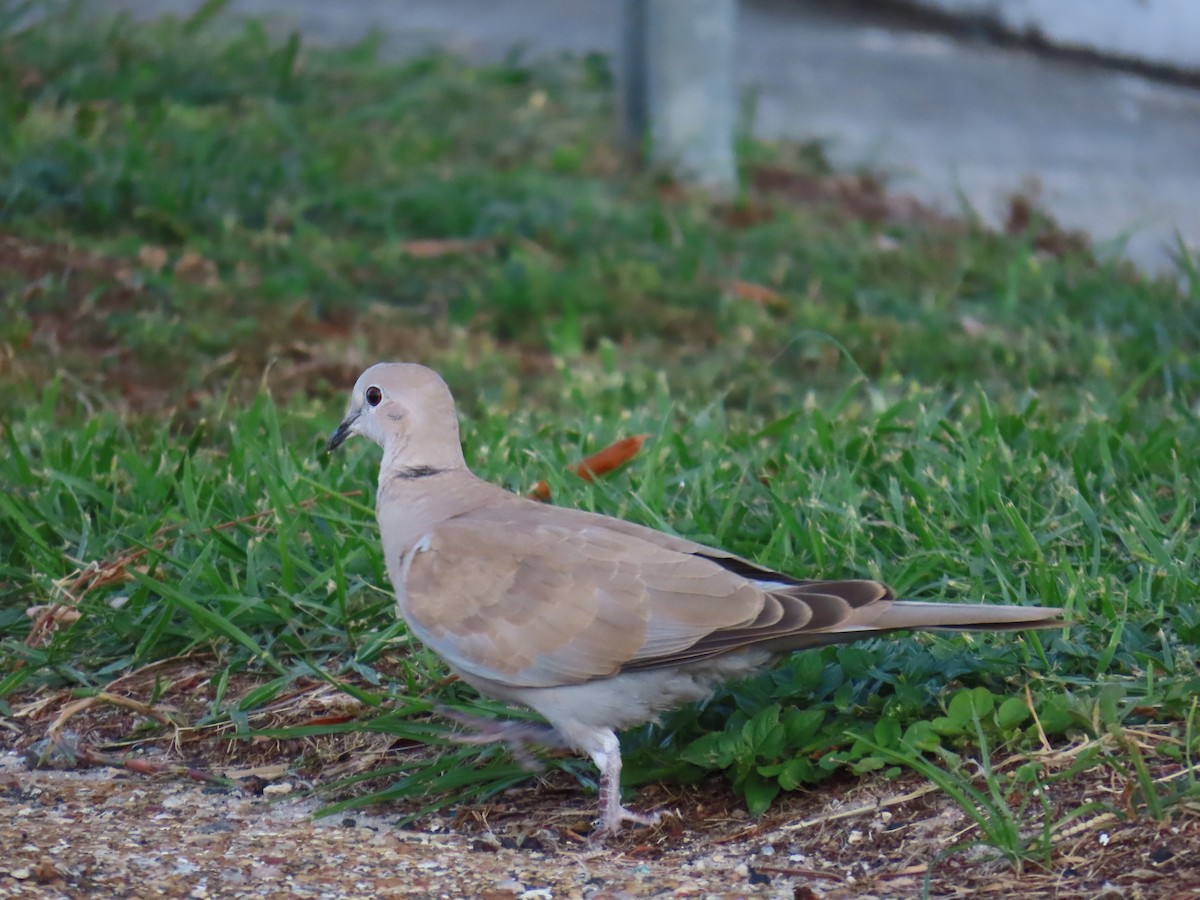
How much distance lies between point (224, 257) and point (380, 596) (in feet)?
8.80

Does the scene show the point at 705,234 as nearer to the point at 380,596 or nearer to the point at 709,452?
the point at 709,452

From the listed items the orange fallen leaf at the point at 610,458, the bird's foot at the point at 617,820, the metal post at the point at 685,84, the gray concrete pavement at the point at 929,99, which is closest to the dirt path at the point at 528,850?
the bird's foot at the point at 617,820

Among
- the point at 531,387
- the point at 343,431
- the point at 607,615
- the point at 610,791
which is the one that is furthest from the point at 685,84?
the point at 610,791

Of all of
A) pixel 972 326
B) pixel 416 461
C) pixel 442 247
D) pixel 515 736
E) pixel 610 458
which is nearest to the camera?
pixel 515 736

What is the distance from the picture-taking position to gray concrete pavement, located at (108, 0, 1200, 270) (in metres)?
7.79

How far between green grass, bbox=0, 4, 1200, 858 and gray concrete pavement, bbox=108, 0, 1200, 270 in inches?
19.6

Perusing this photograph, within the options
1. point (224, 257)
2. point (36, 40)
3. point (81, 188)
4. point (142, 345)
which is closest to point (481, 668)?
point (142, 345)

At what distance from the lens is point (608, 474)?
436 cm

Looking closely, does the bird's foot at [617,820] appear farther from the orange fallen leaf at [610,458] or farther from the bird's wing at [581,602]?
the orange fallen leaf at [610,458]

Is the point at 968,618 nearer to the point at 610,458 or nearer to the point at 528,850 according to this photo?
the point at 528,850

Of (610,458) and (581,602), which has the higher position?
(581,602)

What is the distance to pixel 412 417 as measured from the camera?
3584mm

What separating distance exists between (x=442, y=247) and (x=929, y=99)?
3269 mm

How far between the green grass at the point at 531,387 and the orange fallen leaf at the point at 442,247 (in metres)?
0.03
